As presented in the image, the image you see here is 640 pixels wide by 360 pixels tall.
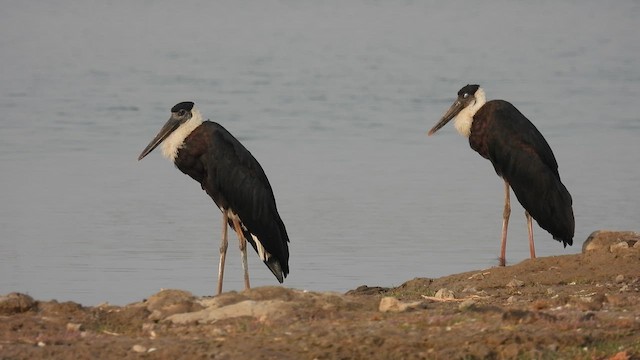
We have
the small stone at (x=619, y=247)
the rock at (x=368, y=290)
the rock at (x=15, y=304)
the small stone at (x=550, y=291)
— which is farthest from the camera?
the small stone at (x=619, y=247)

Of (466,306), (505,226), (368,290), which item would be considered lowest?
(466,306)

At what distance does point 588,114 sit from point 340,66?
8932 millimetres

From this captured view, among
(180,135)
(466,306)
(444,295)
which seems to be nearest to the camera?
(466,306)

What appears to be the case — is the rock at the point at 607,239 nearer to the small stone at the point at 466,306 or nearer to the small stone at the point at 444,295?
the small stone at the point at 444,295

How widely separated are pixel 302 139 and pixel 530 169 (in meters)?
7.83

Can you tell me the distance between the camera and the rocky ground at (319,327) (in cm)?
779

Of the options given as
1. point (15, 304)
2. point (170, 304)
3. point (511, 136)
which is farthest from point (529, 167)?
point (15, 304)

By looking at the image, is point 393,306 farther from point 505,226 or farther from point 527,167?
point 527,167

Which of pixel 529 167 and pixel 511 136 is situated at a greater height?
pixel 511 136

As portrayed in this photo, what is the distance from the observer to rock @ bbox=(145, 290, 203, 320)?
888 centimetres

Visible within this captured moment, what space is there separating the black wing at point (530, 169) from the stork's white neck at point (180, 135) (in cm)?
271

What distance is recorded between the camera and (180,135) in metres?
12.5

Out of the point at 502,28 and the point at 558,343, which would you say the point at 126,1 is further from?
the point at 558,343

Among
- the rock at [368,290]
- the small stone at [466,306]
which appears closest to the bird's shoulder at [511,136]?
the rock at [368,290]
